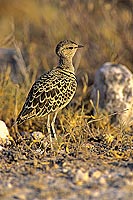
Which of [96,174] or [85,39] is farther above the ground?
[85,39]

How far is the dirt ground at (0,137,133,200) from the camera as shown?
363cm

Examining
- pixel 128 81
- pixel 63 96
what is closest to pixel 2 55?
pixel 128 81

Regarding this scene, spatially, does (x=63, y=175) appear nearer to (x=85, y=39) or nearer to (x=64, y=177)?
(x=64, y=177)

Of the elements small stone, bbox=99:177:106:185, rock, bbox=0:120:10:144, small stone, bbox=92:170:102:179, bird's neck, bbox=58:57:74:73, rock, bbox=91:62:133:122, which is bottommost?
small stone, bbox=99:177:106:185

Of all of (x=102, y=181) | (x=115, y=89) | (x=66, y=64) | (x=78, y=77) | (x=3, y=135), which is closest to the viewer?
(x=102, y=181)

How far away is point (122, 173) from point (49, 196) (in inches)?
27.7

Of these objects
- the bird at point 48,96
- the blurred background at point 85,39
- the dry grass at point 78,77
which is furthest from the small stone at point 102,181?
the blurred background at point 85,39

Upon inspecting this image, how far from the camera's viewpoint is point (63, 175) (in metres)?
4.01

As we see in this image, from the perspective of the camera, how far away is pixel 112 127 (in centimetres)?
607

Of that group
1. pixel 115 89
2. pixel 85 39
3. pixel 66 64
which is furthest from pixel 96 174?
pixel 85 39

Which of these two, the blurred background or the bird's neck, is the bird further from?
the blurred background

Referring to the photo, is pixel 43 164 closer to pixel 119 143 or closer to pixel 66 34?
pixel 119 143

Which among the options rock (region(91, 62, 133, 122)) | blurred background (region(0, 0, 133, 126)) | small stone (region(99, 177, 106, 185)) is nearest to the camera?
small stone (region(99, 177, 106, 185))

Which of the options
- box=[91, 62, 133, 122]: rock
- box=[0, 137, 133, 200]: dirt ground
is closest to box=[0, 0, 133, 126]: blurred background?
box=[91, 62, 133, 122]: rock
